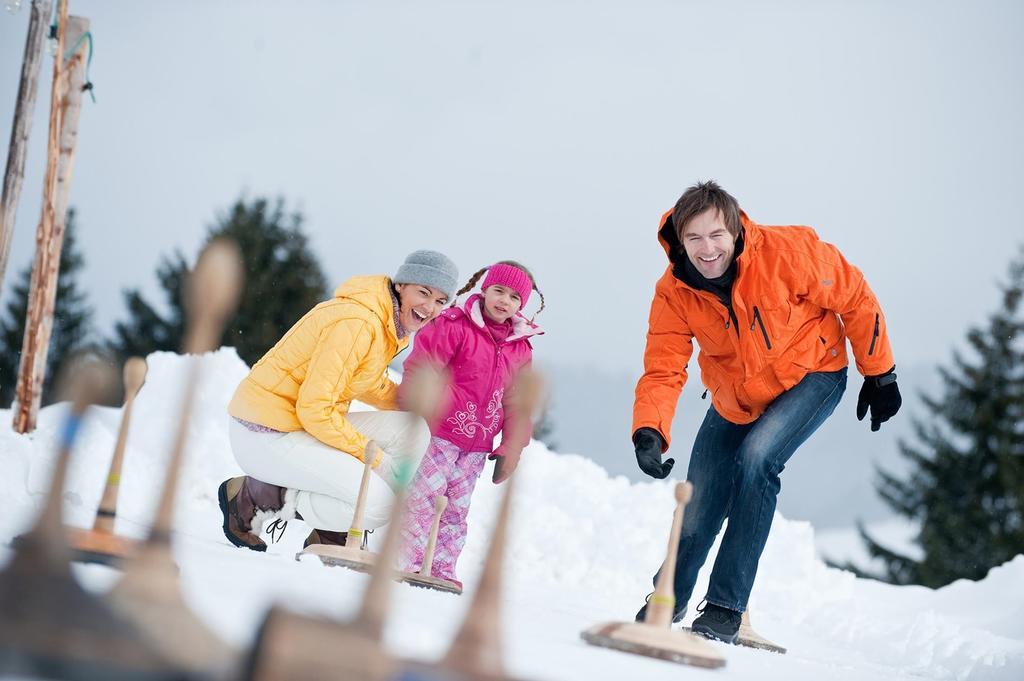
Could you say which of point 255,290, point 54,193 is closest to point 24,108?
point 54,193

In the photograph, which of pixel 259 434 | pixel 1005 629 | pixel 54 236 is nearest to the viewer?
pixel 259 434

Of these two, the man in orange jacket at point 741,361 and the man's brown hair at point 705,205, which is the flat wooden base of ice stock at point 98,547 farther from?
the man's brown hair at point 705,205

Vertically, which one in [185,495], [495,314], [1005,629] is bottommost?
[185,495]

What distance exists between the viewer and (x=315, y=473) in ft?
14.8

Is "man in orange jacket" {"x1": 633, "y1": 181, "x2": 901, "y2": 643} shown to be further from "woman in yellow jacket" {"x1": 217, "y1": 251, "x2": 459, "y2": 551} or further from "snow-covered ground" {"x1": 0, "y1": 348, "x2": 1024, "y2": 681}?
"woman in yellow jacket" {"x1": 217, "y1": 251, "x2": 459, "y2": 551}

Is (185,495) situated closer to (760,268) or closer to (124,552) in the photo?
(760,268)

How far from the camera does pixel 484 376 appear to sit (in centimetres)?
527

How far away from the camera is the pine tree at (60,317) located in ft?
102

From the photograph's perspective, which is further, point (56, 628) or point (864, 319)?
point (864, 319)

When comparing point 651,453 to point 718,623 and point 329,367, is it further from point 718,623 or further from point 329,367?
point 329,367

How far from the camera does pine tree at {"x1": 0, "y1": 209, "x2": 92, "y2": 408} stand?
3106cm

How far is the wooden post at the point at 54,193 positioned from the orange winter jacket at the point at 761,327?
618 centimetres

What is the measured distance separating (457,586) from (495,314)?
5.33ft

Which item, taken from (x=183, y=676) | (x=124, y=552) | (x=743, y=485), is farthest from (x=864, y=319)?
(x=183, y=676)
